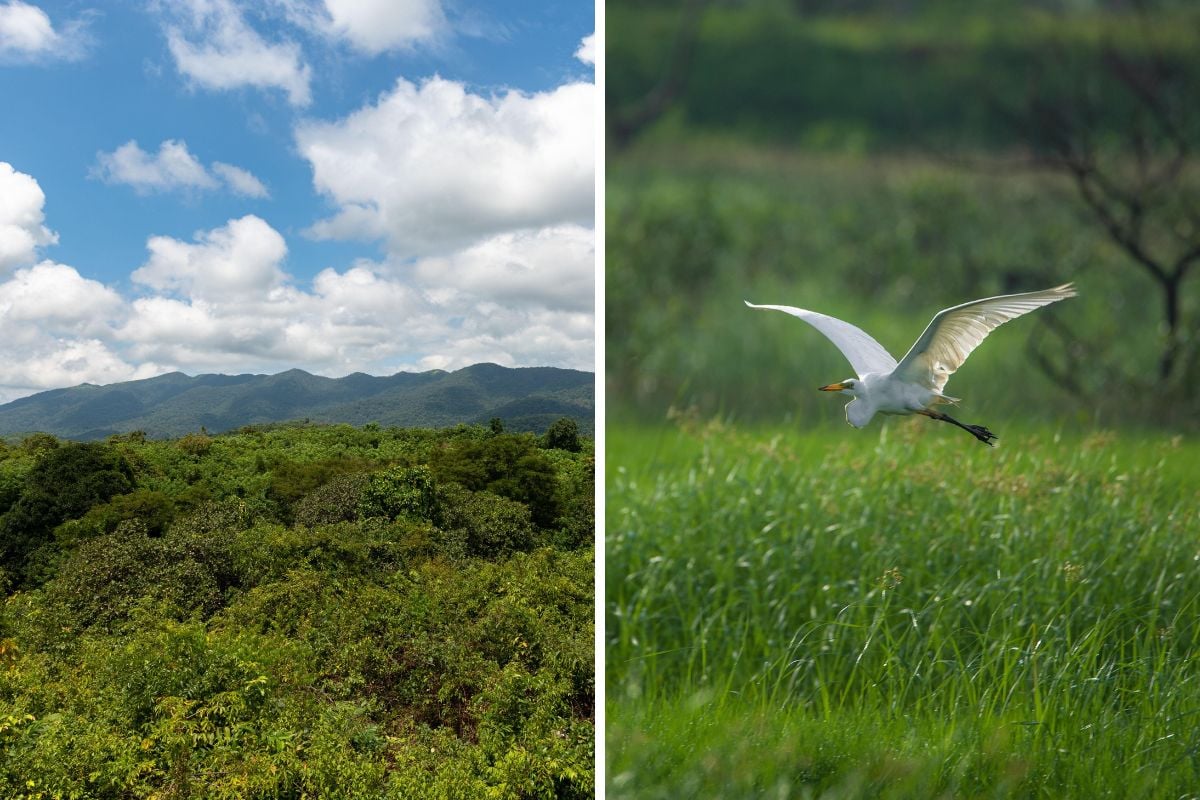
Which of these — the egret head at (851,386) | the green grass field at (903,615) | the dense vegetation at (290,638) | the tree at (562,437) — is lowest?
the dense vegetation at (290,638)

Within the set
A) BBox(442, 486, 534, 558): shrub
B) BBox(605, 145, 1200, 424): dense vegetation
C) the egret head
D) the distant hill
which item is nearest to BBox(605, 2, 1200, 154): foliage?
BBox(605, 145, 1200, 424): dense vegetation

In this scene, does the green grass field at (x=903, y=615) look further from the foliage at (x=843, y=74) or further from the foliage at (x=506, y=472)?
the foliage at (x=506, y=472)

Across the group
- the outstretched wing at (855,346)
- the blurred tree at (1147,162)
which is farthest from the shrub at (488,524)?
the outstretched wing at (855,346)

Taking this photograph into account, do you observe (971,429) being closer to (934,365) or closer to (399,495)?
(934,365)

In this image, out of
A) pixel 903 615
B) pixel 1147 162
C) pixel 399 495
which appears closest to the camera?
pixel 903 615

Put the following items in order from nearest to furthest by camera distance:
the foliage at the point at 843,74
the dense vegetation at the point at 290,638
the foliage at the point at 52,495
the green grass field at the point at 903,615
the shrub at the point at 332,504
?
the green grass field at the point at 903,615 < the foliage at the point at 843,74 < the dense vegetation at the point at 290,638 < the shrub at the point at 332,504 < the foliage at the point at 52,495

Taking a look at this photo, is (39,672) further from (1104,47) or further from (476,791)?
(1104,47)

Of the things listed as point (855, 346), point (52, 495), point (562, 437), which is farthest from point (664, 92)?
point (562, 437)
